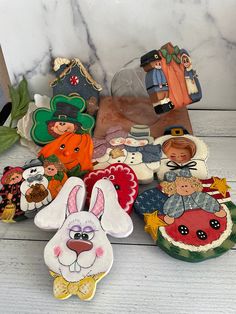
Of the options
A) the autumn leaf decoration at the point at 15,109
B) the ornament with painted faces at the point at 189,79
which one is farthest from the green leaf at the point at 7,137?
the ornament with painted faces at the point at 189,79

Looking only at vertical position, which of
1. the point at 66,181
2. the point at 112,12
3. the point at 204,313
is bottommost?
the point at 204,313

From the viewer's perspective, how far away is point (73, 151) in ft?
1.99

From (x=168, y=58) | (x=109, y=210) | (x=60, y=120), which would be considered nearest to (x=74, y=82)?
(x=60, y=120)

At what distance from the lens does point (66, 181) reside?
0.54 metres

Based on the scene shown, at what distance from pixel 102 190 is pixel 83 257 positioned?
10 cm

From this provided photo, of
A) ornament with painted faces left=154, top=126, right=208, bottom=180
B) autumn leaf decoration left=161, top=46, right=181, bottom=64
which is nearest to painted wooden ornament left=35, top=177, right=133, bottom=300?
ornament with painted faces left=154, top=126, right=208, bottom=180

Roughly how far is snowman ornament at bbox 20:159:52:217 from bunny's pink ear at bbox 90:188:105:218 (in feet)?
0.26

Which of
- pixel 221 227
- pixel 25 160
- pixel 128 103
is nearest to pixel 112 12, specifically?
pixel 128 103

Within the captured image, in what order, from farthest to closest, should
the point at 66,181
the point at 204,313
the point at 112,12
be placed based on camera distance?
the point at 112,12 → the point at 66,181 → the point at 204,313

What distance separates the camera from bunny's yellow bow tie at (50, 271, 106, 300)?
446mm

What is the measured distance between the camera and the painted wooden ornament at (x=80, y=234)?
45cm

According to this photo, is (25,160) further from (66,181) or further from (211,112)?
(211,112)

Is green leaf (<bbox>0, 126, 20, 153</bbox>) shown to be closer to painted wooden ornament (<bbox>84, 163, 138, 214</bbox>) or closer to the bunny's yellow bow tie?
painted wooden ornament (<bbox>84, 163, 138, 214</bbox>)

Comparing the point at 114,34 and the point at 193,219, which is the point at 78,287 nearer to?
the point at 193,219
